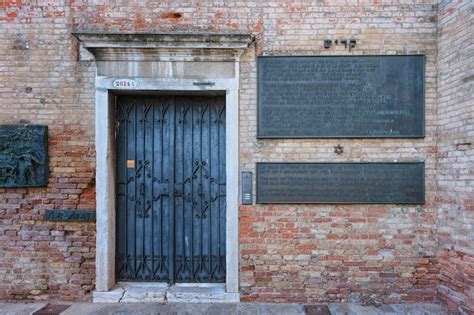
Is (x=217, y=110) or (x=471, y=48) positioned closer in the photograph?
(x=471, y=48)

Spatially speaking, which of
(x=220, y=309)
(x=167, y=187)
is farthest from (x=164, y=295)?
(x=167, y=187)

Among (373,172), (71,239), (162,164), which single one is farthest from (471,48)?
(71,239)

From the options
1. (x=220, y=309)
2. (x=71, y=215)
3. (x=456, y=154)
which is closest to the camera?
(x=456, y=154)

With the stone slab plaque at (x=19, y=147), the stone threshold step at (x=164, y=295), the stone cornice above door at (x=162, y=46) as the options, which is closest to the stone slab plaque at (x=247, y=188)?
the stone threshold step at (x=164, y=295)

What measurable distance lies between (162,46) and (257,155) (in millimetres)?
2023

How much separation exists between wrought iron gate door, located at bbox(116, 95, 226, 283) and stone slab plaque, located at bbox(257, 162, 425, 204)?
1.02 m

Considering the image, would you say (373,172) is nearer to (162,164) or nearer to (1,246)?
(162,164)

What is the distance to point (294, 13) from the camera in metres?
4.80

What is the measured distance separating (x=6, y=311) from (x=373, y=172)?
210 inches

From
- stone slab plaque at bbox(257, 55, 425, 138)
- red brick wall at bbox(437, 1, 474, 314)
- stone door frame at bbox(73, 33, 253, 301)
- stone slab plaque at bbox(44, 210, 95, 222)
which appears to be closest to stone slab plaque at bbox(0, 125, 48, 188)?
stone slab plaque at bbox(44, 210, 95, 222)

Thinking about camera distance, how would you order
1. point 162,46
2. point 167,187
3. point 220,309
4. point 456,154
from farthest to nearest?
1. point 167,187
2. point 162,46
3. point 220,309
4. point 456,154

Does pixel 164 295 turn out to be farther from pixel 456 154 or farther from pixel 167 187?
pixel 456 154

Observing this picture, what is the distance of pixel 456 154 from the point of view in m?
4.42

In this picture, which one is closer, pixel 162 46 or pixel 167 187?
pixel 162 46
